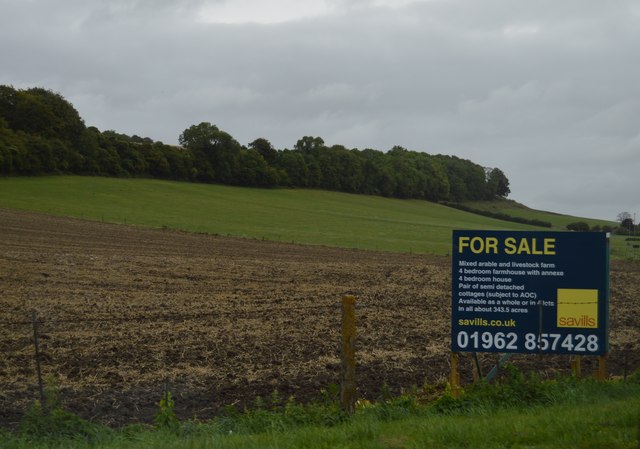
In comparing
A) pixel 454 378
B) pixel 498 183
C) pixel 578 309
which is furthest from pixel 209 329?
pixel 498 183

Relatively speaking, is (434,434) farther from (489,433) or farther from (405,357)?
(405,357)

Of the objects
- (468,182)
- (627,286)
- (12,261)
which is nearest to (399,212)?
(468,182)

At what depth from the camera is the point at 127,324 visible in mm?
17312

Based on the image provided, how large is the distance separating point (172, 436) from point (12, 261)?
23109 mm

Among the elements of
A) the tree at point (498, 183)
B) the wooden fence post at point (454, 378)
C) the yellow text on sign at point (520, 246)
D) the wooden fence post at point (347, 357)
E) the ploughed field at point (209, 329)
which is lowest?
the ploughed field at point (209, 329)

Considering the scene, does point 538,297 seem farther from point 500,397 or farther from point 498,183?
point 498,183

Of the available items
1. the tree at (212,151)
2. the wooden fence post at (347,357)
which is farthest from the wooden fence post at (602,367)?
the tree at (212,151)

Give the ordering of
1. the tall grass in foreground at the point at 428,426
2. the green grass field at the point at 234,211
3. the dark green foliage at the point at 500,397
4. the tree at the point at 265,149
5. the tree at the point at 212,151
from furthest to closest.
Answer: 1. the tree at the point at 265,149
2. the tree at the point at 212,151
3. the green grass field at the point at 234,211
4. the dark green foliage at the point at 500,397
5. the tall grass in foreground at the point at 428,426

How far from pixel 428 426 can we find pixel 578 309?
3733 millimetres

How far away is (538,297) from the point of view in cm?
1071

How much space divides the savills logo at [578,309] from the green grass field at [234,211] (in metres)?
41.6

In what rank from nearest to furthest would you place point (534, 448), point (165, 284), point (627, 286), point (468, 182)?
point (534, 448)
point (165, 284)
point (627, 286)
point (468, 182)

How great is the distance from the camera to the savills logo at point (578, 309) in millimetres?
10695

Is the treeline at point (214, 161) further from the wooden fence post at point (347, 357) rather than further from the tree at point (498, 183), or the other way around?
the wooden fence post at point (347, 357)
